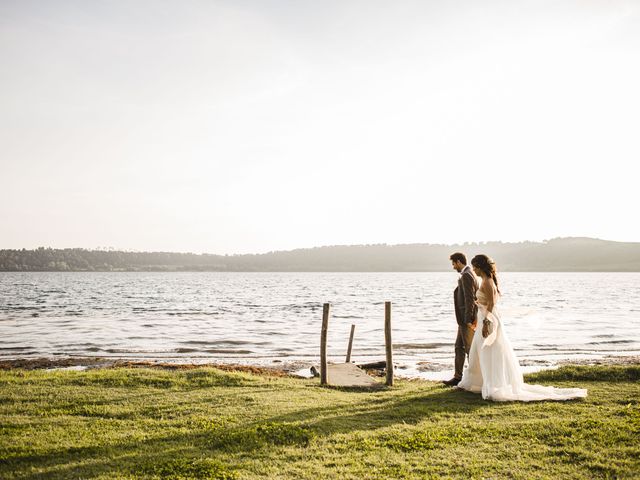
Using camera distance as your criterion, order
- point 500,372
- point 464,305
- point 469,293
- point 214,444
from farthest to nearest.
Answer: point 464,305, point 469,293, point 500,372, point 214,444

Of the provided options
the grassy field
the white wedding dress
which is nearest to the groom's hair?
the white wedding dress

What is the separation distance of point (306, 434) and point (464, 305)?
5.71 metres

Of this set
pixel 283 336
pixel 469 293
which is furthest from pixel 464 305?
pixel 283 336

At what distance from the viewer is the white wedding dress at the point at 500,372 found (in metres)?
11.2

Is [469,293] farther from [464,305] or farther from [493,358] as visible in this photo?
[493,358]

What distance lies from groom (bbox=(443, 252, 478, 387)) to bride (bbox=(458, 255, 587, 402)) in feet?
1.87

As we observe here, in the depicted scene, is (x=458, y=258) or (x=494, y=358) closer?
(x=494, y=358)

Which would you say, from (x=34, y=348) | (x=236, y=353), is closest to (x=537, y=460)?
(x=236, y=353)

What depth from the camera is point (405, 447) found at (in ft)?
26.3

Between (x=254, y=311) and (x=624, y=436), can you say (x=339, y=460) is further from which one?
(x=254, y=311)

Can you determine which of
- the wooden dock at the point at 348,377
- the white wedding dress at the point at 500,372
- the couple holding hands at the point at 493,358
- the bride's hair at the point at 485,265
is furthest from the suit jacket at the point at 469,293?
the wooden dock at the point at 348,377

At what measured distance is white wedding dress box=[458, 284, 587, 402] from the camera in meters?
11.2

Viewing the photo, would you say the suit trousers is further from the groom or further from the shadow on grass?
the shadow on grass

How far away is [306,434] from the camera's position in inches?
338
